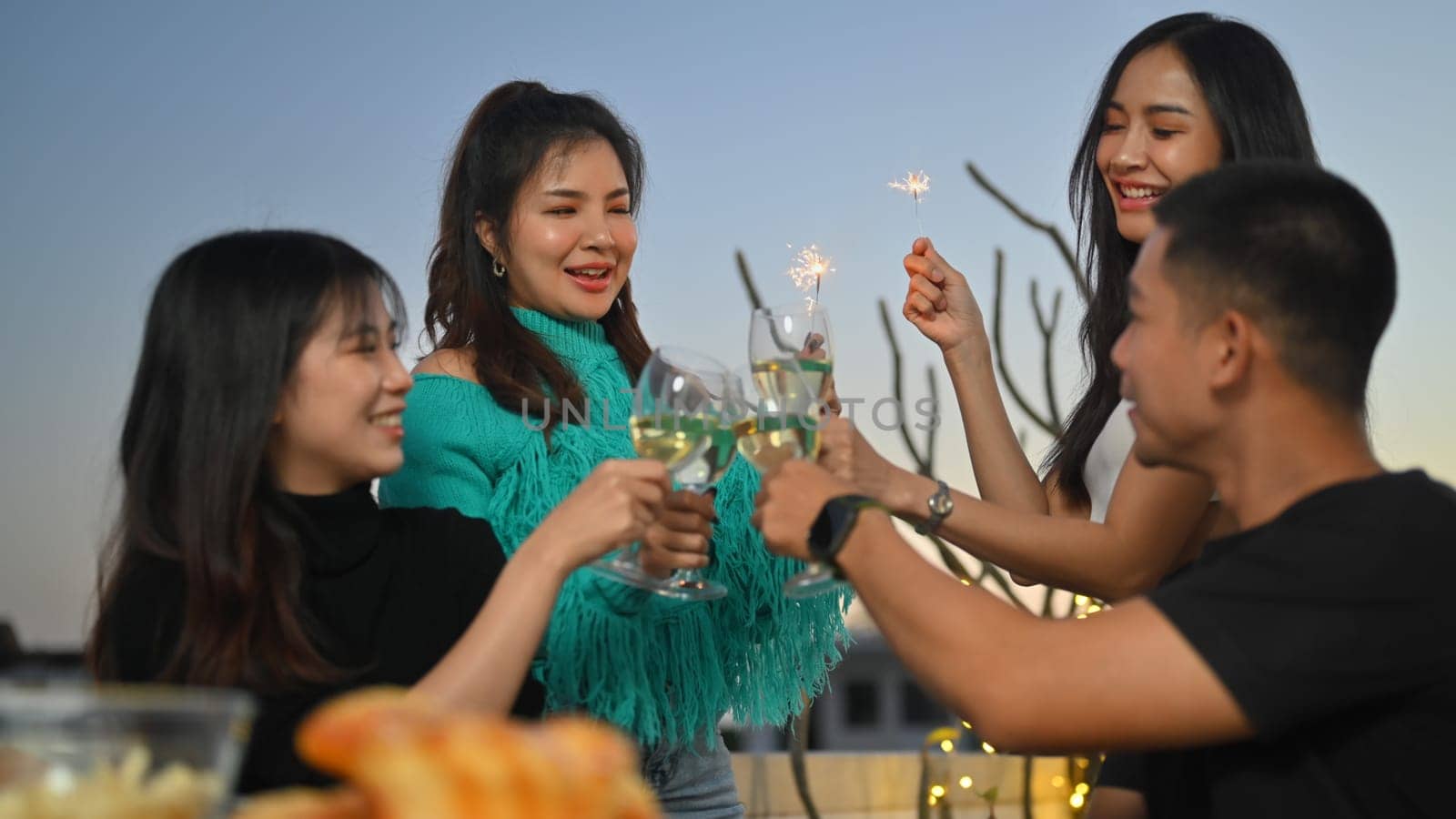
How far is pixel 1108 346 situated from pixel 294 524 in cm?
161

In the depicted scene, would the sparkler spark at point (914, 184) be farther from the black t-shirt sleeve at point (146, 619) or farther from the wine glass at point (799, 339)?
the black t-shirt sleeve at point (146, 619)

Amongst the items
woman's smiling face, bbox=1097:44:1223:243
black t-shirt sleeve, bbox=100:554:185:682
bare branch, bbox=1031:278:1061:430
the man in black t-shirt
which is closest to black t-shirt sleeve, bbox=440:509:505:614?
black t-shirt sleeve, bbox=100:554:185:682

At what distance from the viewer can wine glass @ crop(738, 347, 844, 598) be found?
85.4 inches

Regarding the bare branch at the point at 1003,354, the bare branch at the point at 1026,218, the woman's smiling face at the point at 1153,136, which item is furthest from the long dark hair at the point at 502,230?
the bare branch at the point at 1003,354

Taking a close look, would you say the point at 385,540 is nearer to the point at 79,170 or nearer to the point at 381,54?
the point at 381,54

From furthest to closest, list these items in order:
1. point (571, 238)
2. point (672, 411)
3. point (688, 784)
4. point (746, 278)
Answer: point (746, 278) < point (571, 238) < point (688, 784) < point (672, 411)

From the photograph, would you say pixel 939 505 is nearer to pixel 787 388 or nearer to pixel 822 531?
pixel 787 388

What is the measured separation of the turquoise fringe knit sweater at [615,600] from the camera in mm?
2600

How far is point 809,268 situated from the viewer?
8.55 feet

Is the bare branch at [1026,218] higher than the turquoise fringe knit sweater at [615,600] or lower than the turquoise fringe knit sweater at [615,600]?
higher

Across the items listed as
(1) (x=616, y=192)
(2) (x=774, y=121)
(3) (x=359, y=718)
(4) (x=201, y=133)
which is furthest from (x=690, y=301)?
(3) (x=359, y=718)

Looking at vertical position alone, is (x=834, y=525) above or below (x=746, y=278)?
below

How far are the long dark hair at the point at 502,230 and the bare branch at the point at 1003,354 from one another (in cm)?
266

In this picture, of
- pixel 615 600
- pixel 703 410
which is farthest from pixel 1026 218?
pixel 703 410
